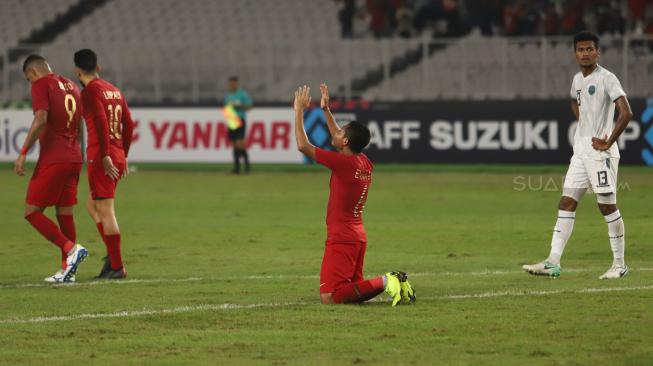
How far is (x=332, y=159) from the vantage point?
10.7m

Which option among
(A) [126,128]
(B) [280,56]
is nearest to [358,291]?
(A) [126,128]

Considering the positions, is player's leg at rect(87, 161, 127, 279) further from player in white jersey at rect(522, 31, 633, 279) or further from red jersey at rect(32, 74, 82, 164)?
player in white jersey at rect(522, 31, 633, 279)

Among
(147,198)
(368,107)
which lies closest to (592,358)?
(147,198)

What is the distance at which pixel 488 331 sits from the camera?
9.30 metres

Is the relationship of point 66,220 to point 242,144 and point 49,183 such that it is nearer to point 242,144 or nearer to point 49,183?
point 49,183

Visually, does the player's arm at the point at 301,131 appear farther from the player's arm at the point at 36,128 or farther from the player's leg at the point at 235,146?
the player's leg at the point at 235,146

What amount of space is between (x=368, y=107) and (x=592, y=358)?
843 inches

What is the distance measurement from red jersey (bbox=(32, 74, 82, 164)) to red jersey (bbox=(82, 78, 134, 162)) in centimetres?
18

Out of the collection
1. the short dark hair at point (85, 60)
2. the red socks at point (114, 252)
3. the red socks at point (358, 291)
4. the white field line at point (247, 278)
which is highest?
the short dark hair at point (85, 60)

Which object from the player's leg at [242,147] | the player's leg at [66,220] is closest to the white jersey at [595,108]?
the player's leg at [66,220]

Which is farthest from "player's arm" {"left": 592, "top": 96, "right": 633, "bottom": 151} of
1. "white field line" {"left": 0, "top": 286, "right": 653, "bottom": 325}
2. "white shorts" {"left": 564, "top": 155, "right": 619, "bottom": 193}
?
"white field line" {"left": 0, "top": 286, "right": 653, "bottom": 325}

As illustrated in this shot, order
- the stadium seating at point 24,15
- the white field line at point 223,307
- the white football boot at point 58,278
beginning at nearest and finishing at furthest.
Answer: the white field line at point 223,307, the white football boot at point 58,278, the stadium seating at point 24,15

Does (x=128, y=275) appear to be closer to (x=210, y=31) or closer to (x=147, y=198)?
(x=147, y=198)

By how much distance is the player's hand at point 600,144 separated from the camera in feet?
39.5
